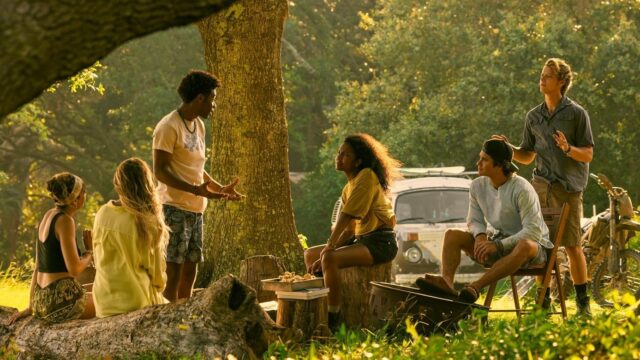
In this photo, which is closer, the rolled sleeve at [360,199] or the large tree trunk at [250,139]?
the rolled sleeve at [360,199]

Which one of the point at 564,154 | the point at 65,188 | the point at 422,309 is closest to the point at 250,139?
the point at 564,154

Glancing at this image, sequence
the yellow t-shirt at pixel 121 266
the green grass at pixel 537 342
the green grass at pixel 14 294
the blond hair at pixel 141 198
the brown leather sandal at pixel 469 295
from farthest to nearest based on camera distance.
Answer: the green grass at pixel 14 294 < the brown leather sandal at pixel 469 295 < the yellow t-shirt at pixel 121 266 < the blond hair at pixel 141 198 < the green grass at pixel 537 342

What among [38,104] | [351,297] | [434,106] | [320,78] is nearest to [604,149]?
[434,106]

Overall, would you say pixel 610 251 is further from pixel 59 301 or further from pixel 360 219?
pixel 59 301

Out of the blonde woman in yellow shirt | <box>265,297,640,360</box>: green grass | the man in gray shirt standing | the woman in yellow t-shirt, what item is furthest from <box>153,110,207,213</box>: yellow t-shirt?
the man in gray shirt standing

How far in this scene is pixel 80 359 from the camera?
8.92m

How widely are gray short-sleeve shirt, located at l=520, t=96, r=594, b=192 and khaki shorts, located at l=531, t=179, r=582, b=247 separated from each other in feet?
0.17

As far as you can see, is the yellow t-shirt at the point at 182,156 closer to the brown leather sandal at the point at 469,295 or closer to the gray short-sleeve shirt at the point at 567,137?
the brown leather sandal at the point at 469,295

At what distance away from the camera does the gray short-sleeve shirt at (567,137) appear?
34.9 feet

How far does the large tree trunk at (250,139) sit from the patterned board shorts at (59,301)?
3.62 m

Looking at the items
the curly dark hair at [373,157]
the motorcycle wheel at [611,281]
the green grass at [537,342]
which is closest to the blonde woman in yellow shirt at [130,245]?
the green grass at [537,342]

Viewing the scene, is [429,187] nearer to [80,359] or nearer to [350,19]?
[80,359]

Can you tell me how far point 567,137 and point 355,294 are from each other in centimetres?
222

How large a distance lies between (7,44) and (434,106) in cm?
2608
